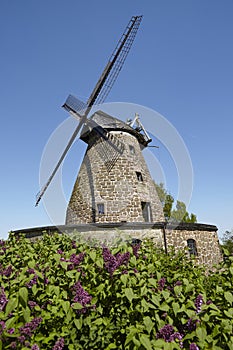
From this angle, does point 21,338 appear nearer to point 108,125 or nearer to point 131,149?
point 131,149

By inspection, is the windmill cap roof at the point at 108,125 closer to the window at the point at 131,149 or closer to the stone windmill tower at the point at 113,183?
the stone windmill tower at the point at 113,183

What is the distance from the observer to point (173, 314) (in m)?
2.10

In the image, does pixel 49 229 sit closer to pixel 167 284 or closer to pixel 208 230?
pixel 208 230

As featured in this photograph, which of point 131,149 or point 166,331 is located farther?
point 131,149

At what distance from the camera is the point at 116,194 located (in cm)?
1587

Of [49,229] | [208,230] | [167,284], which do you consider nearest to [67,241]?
[167,284]

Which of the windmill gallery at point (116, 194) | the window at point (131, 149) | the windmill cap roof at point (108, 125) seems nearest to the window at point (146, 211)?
the windmill gallery at point (116, 194)

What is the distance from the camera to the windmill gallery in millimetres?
13977

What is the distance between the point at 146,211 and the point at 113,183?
2.69 meters

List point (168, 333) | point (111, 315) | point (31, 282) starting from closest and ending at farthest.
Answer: point (168, 333)
point (111, 315)
point (31, 282)

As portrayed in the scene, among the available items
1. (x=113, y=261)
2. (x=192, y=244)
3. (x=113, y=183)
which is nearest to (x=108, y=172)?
(x=113, y=183)

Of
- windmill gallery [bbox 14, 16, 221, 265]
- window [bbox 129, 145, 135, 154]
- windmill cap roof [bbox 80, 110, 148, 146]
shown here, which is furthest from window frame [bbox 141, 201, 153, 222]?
windmill cap roof [bbox 80, 110, 148, 146]

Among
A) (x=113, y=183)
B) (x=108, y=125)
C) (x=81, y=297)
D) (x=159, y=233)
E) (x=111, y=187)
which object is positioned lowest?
(x=81, y=297)

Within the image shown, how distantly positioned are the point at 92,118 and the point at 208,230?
35.9 ft
